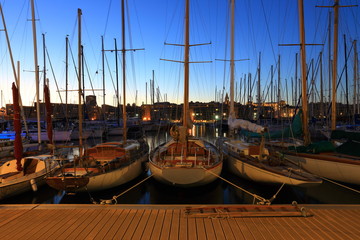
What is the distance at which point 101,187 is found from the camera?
994 cm

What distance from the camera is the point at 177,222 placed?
196 inches

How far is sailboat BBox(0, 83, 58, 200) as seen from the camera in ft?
30.4

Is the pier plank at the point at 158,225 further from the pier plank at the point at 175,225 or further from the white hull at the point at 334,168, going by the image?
the white hull at the point at 334,168

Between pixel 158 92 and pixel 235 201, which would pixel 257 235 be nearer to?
pixel 235 201

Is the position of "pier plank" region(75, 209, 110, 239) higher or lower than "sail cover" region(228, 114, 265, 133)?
lower

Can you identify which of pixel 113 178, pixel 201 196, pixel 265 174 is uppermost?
pixel 265 174

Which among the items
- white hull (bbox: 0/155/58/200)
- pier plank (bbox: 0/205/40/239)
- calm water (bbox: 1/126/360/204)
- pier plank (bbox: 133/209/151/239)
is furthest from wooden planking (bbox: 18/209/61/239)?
white hull (bbox: 0/155/58/200)

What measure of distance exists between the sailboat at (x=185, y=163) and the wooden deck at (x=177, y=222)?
3.60 m

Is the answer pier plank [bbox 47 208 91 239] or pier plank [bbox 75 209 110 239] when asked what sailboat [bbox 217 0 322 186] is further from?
pier plank [bbox 47 208 91 239]

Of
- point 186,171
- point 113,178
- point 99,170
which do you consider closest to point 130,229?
point 186,171

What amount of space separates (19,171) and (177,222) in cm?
921

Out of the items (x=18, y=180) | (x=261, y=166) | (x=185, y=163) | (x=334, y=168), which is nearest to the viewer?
(x=18, y=180)

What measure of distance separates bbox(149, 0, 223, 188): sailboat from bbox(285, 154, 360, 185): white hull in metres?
4.30

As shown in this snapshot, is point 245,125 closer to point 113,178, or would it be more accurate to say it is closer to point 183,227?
point 113,178
